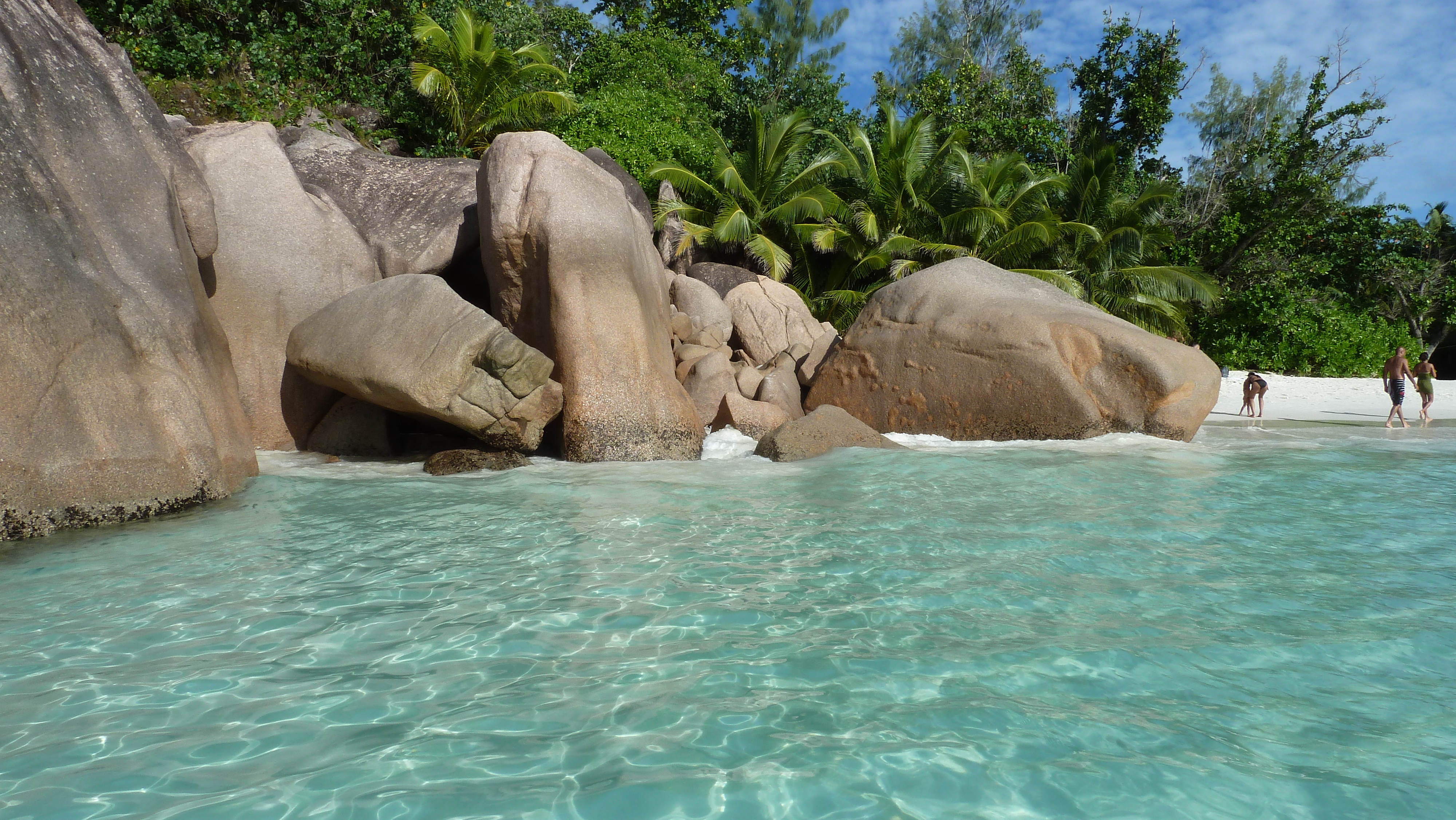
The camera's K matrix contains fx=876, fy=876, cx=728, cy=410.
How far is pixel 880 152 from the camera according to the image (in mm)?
20344

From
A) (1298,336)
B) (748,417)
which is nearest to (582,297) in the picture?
(748,417)

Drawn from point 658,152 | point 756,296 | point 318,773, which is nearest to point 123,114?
point 318,773

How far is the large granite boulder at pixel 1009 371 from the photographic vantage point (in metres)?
9.21

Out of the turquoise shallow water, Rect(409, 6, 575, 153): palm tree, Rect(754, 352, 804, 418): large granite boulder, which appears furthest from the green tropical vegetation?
the turquoise shallow water

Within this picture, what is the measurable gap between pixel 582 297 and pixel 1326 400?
52.8 ft

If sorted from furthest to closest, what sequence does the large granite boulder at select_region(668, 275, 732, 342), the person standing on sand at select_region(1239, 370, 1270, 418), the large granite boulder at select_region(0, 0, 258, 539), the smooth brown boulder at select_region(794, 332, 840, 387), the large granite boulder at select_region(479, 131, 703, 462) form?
1. the person standing on sand at select_region(1239, 370, 1270, 418)
2. the large granite boulder at select_region(668, 275, 732, 342)
3. the smooth brown boulder at select_region(794, 332, 840, 387)
4. the large granite boulder at select_region(479, 131, 703, 462)
5. the large granite boulder at select_region(0, 0, 258, 539)

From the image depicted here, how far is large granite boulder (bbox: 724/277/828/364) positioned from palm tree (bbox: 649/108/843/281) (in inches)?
102

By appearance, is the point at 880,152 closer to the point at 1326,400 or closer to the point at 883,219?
the point at 883,219

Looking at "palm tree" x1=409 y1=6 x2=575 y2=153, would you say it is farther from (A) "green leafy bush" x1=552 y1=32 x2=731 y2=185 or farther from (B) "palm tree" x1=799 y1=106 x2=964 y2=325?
(B) "palm tree" x1=799 y1=106 x2=964 y2=325

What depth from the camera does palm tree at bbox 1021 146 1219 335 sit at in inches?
744

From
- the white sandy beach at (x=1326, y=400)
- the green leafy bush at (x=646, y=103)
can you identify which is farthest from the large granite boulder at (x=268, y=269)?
the white sandy beach at (x=1326, y=400)

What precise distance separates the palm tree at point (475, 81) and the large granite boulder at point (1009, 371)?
1003 centimetres

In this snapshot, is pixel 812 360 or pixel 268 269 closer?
pixel 268 269

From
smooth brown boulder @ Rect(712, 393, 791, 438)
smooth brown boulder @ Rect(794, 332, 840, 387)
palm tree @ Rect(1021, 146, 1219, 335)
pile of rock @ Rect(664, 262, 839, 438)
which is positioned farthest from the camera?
palm tree @ Rect(1021, 146, 1219, 335)
